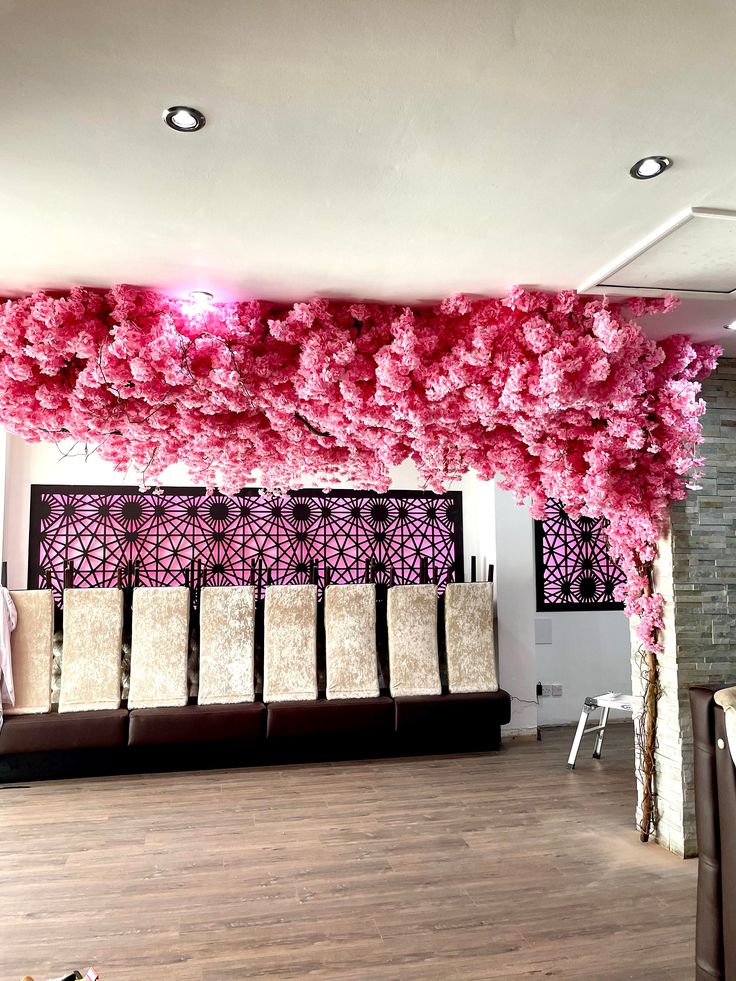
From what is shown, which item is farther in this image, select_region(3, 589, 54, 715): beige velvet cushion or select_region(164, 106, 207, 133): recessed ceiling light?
select_region(3, 589, 54, 715): beige velvet cushion

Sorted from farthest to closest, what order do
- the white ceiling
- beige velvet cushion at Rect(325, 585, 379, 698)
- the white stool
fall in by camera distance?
A: 1. beige velvet cushion at Rect(325, 585, 379, 698)
2. the white stool
3. the white ceiling

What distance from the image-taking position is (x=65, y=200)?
7.47 ft

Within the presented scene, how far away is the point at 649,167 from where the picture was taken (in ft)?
6.77

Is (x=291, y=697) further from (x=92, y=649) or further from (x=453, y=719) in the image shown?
(x=92, y=649)

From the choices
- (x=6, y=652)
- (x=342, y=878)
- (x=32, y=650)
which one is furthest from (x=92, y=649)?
(x=342, y=878)

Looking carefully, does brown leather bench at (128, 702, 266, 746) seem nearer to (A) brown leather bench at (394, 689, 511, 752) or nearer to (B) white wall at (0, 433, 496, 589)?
(A) brown leather bench at (394, 689, 511, 752)

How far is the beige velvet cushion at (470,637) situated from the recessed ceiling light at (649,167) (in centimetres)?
405

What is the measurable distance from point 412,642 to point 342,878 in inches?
92.4

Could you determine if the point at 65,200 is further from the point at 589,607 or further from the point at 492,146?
the point at 589,607

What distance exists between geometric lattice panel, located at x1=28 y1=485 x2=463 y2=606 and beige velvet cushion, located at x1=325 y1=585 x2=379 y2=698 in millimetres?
467

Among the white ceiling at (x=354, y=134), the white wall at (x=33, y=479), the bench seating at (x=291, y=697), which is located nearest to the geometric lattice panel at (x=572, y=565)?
the white wall at (x=33, y=479)

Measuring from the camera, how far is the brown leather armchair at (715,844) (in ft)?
7.29

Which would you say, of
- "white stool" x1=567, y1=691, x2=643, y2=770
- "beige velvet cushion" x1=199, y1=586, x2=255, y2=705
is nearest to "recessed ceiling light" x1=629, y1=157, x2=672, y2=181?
"white stool" x1=567, y1=691, x2=643, y2=770

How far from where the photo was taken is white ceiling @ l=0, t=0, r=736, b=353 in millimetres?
1479
